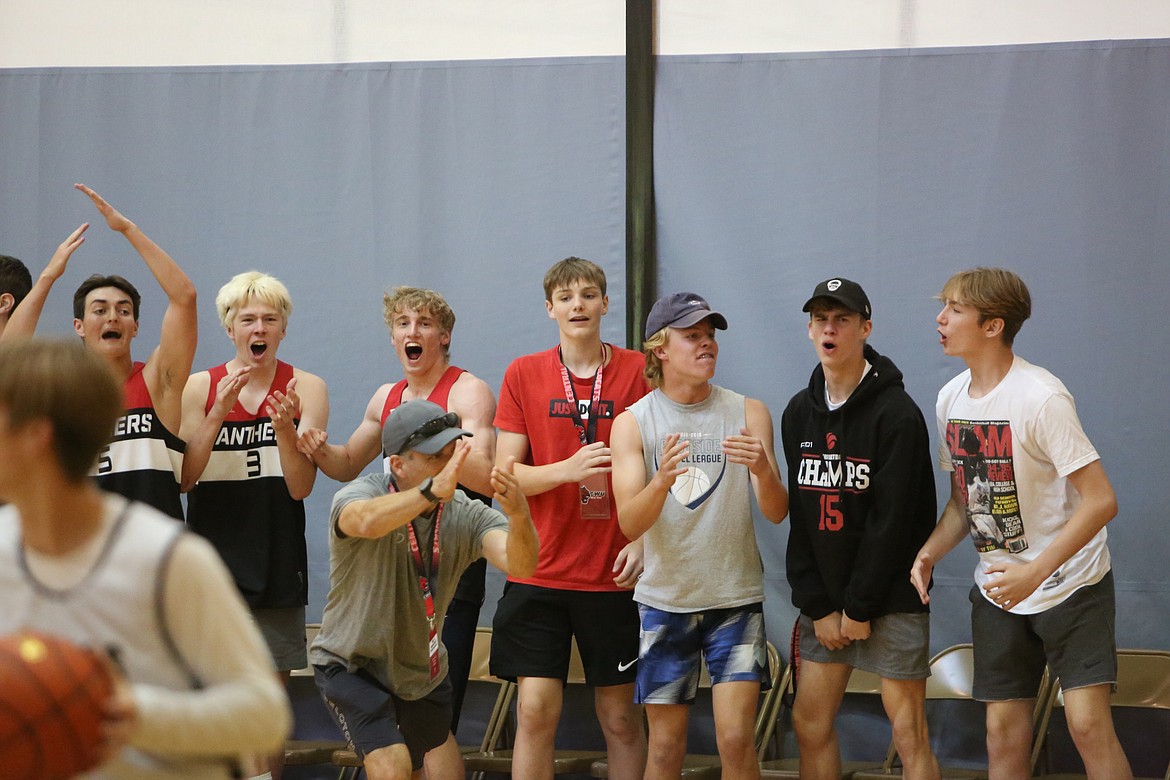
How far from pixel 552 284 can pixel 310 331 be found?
69.1 inches

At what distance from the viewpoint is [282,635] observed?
4930mm

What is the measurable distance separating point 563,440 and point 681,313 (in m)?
0.72

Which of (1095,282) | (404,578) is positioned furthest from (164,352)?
(1095,282)

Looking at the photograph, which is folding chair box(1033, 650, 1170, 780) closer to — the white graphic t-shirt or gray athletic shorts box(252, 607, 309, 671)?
the white graphic t-shirt

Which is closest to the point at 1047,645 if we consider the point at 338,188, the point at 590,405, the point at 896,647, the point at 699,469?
the point at 896,647

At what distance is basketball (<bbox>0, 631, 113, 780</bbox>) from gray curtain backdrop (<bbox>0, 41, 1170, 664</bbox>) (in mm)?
4244

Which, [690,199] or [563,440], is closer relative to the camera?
[563,440]

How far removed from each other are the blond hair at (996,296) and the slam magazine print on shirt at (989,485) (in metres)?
0.35

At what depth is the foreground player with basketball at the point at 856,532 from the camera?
4.26 meters

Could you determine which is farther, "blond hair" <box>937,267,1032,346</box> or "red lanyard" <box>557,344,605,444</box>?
"red lanyard" <box>557,344,605,444</box>

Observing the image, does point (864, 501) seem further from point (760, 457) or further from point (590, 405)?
point (590, 405)

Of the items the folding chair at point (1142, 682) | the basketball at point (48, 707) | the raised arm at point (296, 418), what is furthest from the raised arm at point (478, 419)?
the basketball at point (48, 707)

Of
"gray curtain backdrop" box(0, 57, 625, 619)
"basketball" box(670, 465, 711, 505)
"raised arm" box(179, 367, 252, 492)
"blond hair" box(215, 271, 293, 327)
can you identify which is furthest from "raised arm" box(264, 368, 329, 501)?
"basketball" box(670, 465, 711, 505)

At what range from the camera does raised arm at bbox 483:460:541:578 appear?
355 centimetres
